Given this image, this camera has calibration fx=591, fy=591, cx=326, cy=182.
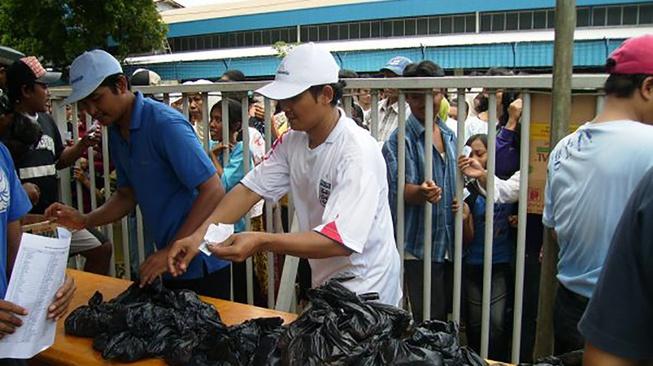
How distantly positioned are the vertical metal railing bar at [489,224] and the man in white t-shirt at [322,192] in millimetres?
630

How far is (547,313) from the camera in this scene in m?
2.33

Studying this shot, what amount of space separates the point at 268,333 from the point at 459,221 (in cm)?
121

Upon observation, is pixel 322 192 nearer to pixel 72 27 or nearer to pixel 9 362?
pixel 9 362

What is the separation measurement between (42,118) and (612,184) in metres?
3.34

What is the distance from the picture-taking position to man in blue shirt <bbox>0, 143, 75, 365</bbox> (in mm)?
1593

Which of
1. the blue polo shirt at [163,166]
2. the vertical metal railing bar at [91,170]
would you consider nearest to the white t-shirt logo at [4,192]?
the blue polo shirt at [163,166]

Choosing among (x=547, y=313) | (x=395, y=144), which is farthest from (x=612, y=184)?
(x=395, y=144)

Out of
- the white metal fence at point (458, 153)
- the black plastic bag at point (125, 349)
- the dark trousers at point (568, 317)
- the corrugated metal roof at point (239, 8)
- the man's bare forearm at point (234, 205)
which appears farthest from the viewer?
the corrugated metal roof at point (239, 8)

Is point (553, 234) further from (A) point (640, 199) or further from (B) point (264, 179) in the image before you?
(A) point (640, 199)

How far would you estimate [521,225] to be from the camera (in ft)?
8.54

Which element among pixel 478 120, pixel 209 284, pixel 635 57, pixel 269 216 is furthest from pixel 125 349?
pixel 478 120

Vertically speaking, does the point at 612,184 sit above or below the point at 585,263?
above

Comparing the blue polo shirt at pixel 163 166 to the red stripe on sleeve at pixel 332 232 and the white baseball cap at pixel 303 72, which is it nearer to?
the white baseball cap at pixel 303 72

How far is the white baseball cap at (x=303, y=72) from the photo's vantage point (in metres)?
1.99
